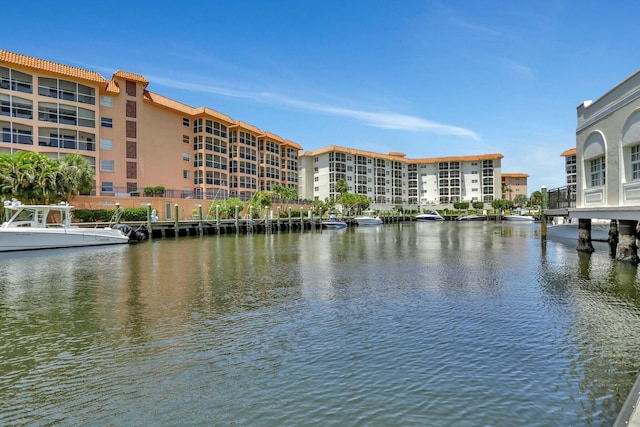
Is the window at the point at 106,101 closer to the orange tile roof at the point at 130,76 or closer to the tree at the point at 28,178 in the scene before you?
the orange tile roof at the point at 130,76

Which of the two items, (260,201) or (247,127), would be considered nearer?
(260,201)

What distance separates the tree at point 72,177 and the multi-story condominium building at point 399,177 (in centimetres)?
6913

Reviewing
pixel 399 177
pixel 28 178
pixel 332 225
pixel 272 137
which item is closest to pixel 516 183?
pixel 399 177

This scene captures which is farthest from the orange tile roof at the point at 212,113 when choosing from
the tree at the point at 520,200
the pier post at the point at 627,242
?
the tree at the point at 520,200

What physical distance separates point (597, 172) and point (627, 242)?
3866 millimetres

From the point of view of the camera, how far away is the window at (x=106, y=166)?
172 ft

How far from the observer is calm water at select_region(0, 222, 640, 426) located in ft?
20.0

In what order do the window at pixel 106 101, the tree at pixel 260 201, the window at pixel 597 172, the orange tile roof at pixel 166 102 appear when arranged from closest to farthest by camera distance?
the window at pixel 597 172 → the window at pixel 106 101 → the orange tile roof at pixel 166 102 → the tree at pixel 260 201

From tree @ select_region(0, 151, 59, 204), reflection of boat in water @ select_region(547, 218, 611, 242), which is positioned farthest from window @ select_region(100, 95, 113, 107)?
reflection of boat in water @ select_region(547, 218, 611, 242)

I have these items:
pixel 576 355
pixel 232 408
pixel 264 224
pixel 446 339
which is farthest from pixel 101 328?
pixel 264 224

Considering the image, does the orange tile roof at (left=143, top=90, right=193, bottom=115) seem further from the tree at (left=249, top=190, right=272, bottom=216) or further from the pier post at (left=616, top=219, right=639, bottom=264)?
the pier post at (left=616, top=219, right=639, bottom=264)

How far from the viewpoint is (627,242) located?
19984 mm

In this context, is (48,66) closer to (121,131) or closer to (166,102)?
(121,131)

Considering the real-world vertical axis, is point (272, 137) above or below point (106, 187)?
above
